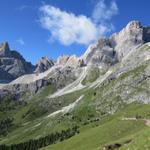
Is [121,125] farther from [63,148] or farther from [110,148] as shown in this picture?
[110,148]

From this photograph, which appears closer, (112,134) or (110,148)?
(110,148)

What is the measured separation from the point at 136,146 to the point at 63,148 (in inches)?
6845

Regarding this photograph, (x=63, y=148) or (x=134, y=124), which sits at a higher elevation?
(x=134, y=124)

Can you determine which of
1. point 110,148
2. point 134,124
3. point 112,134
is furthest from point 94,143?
point 110,148

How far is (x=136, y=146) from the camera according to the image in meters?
24.9

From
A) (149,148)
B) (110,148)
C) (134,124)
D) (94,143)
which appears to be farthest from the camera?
(134,124)

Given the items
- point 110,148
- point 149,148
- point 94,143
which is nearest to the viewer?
Result: point 149,148

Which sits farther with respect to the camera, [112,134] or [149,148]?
[112,134]

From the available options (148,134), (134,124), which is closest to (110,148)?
(148,134)

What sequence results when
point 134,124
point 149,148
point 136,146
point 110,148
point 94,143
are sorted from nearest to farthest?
point 149,148 → point 136,146 → point 110,148 → point 94,143 → point 134,124

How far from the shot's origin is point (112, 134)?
187m

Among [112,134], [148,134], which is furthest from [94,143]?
[148,134]

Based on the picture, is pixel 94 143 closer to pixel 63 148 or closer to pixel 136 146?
pixel 63 148

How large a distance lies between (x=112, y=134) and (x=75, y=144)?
827 inches
